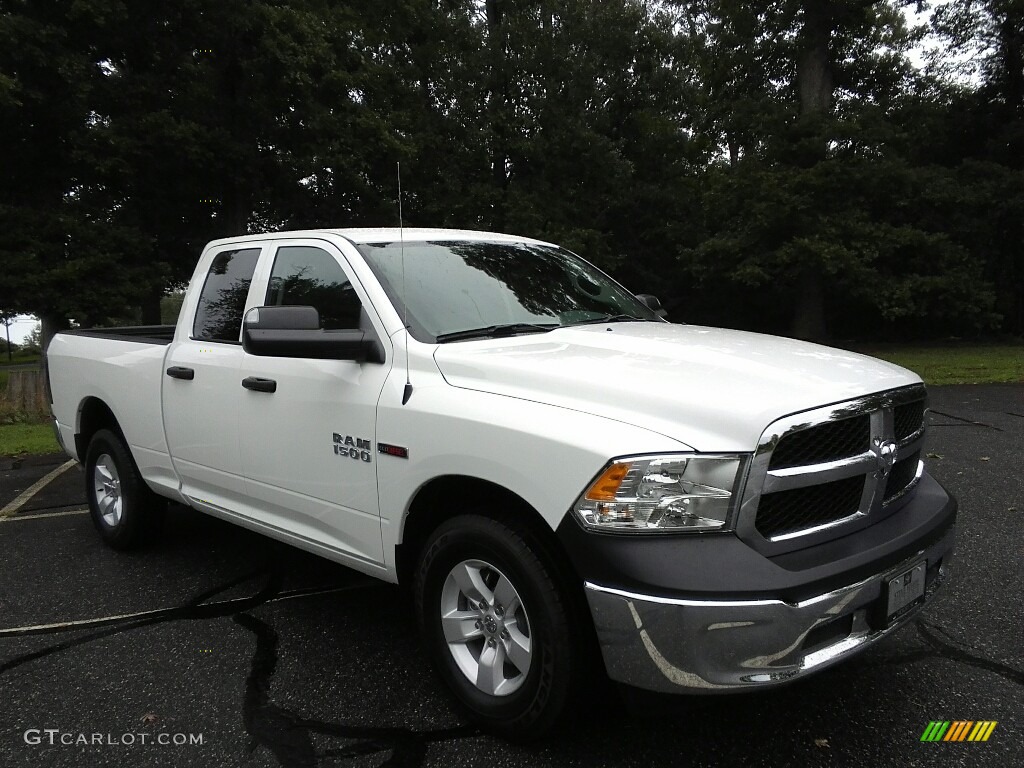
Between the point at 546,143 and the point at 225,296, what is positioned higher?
the point at 546,143

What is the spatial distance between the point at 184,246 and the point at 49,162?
4.42 metres

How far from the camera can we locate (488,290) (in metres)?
3.65

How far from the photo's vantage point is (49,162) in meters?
19.8

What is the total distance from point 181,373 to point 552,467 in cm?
258

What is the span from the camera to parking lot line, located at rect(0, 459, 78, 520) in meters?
6.32

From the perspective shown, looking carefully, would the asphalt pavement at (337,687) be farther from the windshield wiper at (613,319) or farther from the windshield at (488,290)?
the windshield wiper at (613,319)

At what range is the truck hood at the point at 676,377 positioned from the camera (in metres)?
2.41

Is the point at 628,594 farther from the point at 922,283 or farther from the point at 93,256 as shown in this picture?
the point at 922,283

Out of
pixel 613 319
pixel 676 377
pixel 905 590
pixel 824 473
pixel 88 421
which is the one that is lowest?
pixel 905 590

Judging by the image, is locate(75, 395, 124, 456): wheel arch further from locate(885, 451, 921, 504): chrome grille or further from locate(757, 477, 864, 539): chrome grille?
locate(885, 451, 921, 504): chrome grille

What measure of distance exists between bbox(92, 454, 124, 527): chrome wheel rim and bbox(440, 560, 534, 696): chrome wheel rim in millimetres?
3012

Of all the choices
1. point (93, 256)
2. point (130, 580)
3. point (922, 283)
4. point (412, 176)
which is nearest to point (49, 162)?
point (93, 256)

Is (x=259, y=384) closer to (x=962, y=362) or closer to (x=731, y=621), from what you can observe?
(x=731, y=621)

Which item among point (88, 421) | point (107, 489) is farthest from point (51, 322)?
point (107, 489)
